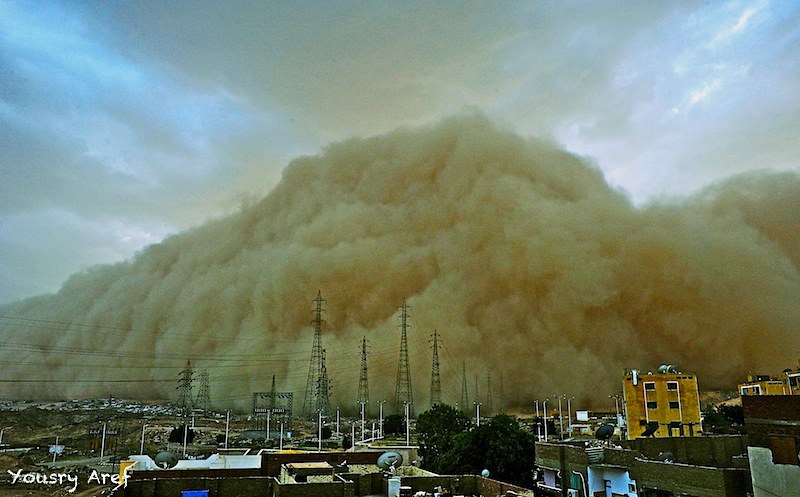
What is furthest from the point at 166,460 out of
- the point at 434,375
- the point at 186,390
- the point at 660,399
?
the point at 186,390

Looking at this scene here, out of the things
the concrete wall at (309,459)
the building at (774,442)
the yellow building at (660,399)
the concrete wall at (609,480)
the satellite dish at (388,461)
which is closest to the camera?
the building at (774,442)

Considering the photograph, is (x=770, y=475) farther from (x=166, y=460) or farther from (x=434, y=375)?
(x=434, y=375)

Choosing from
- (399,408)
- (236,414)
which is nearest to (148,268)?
(236,414)

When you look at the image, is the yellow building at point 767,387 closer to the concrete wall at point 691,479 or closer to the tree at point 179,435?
the concrete wall at point 691,479

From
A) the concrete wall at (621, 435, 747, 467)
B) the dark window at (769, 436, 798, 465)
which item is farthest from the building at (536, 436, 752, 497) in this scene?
the dark window at (769, 436, 798, 465)

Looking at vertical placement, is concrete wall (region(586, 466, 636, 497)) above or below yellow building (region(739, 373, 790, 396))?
below

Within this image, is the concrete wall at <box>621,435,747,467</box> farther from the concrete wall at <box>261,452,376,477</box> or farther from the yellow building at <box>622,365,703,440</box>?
the yellow building at <box>622,365,703,440</box>

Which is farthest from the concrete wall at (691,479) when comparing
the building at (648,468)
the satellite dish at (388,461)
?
the satellite dish at (388,461)
